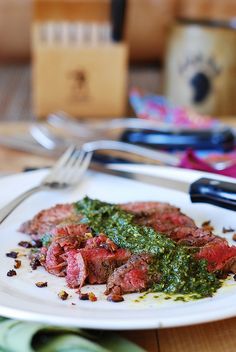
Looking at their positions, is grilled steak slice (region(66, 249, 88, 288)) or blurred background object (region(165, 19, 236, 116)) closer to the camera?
grilled steak slice (region(66, 249, 88, 288))

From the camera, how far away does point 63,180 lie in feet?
3.23

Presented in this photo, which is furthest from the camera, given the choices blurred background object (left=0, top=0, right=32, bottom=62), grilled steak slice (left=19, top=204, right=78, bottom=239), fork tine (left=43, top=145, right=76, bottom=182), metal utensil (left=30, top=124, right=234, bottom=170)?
blurred background object (left=0, top=0, right=32, bottom=62)

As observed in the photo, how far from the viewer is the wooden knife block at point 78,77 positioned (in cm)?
175

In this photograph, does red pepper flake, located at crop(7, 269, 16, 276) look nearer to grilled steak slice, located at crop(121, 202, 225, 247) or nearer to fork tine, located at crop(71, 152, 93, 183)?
grilled steak slice, located at crop(121, 202, 225, 247)

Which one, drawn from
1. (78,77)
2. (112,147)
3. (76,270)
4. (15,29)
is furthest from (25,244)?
(15,29)

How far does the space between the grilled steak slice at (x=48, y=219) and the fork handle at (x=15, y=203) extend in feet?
0.09

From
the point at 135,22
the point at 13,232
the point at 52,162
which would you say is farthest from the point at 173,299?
the point at 135,22

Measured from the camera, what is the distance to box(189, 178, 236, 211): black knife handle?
842 mm

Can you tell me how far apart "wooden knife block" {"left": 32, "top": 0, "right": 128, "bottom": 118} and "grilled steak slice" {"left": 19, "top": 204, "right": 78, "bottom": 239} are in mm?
945

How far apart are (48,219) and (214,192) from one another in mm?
208

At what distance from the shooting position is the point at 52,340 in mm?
607

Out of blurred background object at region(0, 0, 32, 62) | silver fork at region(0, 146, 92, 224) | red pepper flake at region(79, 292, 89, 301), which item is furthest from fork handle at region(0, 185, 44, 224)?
blurred background object at region(0, 0, 32, 62)

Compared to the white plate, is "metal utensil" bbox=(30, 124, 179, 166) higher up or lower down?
lower down

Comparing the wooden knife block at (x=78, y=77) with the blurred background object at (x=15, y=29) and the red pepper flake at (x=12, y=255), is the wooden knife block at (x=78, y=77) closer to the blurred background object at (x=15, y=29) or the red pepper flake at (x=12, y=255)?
the blurred background object at (x=15, y=29)
